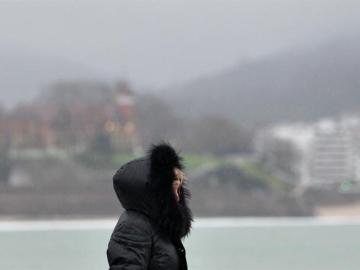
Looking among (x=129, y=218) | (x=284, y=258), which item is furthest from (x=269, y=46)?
(x=129, y=218)

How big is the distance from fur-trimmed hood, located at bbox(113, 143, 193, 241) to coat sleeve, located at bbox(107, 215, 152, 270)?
29 mm

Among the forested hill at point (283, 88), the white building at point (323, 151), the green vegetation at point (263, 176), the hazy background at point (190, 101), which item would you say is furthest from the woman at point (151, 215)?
the forested hill at point (283, 88)

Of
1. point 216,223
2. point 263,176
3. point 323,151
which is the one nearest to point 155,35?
point 323,151

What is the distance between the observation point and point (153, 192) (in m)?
2.07

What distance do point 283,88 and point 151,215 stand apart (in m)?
57.9

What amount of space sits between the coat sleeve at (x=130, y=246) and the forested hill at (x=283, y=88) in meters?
50.0

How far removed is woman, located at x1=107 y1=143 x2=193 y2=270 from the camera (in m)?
2.03

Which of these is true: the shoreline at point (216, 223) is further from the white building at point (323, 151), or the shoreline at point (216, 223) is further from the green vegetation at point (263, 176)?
the white building at point (323, 151)

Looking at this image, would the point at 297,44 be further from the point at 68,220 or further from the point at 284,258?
the point at 284,258

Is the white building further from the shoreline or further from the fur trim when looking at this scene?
the fur trim

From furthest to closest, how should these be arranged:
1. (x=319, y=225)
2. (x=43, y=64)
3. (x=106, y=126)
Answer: (x=43, y=64), (x=106, y=126), (x=319, y=225)

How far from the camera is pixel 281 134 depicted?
49.1 metres

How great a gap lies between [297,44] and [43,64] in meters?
13.3

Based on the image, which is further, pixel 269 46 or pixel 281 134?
pixel 269 46
